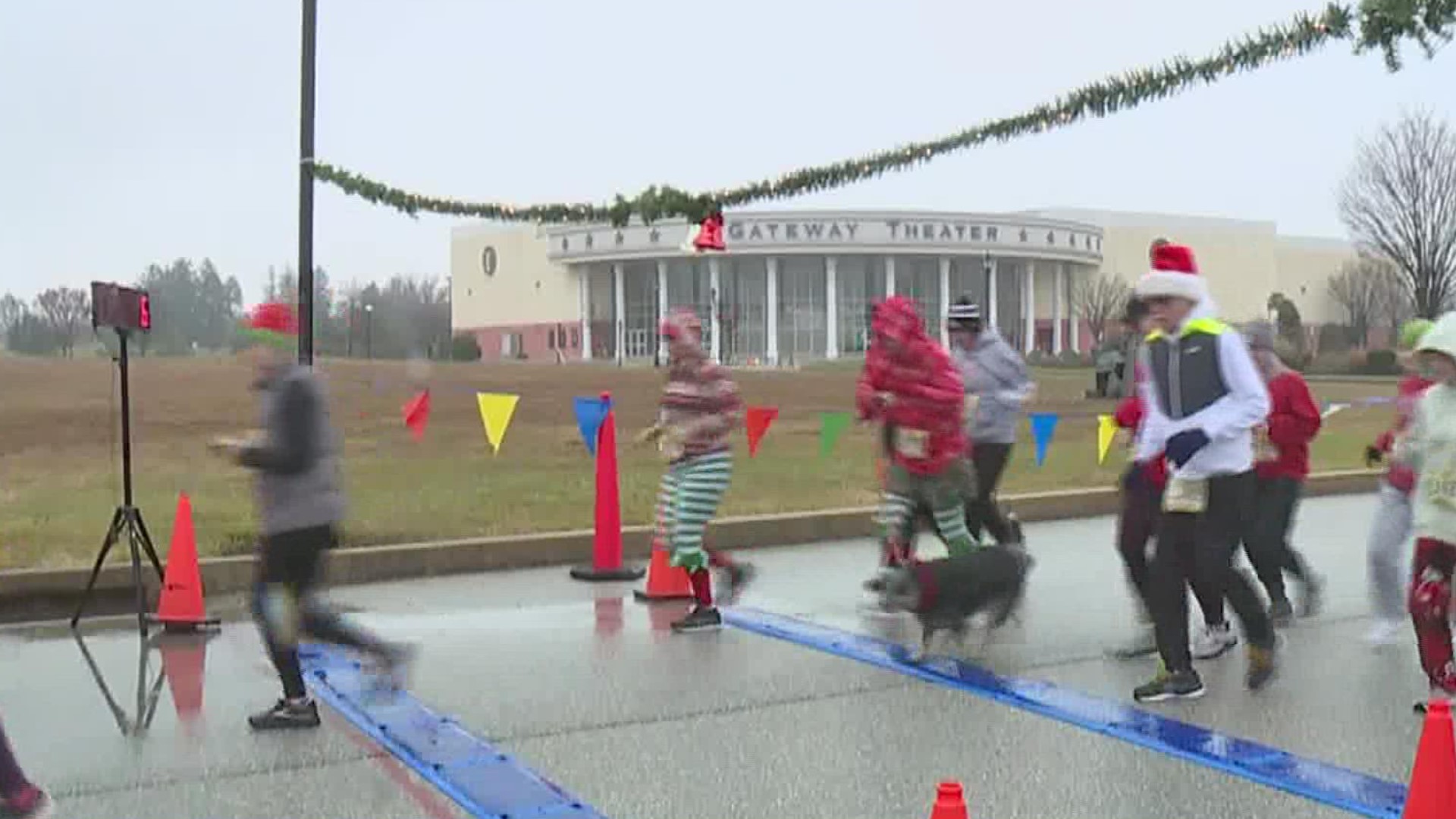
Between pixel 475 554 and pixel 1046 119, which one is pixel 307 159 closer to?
pixel 475 554

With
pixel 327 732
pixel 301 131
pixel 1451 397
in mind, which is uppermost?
pixel 301 131

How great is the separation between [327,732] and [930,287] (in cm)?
8330

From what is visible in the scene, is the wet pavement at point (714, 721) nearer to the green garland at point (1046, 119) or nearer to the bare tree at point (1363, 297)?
the green garland at point (1046, 119)

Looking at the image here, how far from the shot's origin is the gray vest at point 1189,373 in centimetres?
612

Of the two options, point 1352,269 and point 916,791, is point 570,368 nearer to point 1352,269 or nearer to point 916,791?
point 916,791

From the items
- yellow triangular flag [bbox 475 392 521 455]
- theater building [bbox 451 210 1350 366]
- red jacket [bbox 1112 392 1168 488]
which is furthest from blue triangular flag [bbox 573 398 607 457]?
theater building [bbox 451 210 1350 366]

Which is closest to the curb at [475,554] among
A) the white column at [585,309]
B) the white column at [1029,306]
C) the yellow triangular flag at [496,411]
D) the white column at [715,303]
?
the yellow triangular flag at [496,411]

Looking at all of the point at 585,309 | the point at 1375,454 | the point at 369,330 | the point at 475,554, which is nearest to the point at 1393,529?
the point at 1375,454

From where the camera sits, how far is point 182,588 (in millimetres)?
8203

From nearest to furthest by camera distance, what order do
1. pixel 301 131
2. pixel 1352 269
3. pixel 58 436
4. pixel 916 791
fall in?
pixel 916 791 → pixel 301 131 → pixel 58 436 → pixel 1352 269

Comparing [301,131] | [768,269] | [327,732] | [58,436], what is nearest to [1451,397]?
[327,732]

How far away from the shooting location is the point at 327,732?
5930 mm

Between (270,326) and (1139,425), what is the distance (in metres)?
4.07

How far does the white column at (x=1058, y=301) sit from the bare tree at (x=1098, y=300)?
154cm
